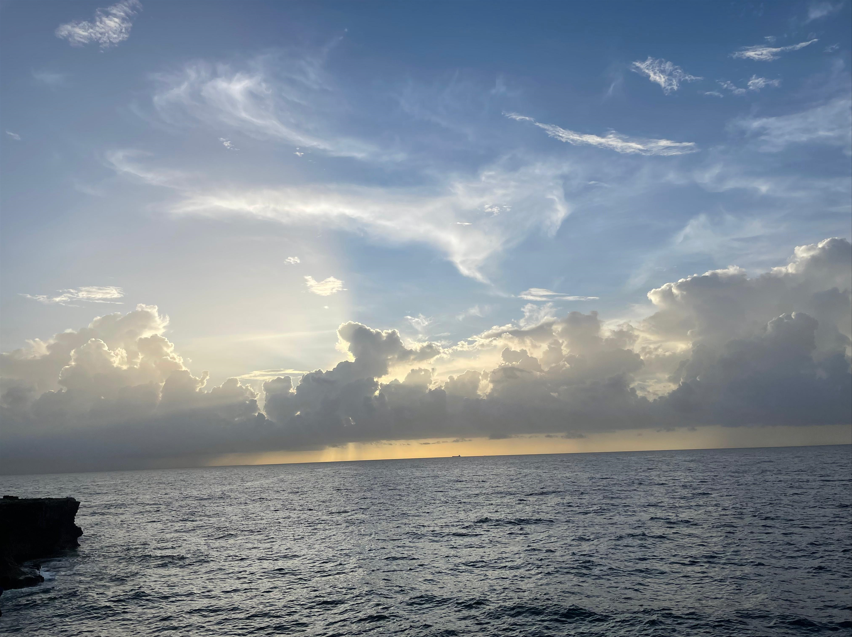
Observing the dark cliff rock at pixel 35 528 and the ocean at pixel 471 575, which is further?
the dark cliff rock at pixel 35 528

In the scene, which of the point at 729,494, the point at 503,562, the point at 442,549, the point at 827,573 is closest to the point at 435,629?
the point at 503,562

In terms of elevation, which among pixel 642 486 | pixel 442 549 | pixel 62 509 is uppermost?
pixel 62 509

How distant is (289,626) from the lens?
33.9 metres

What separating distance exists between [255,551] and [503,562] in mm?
29730

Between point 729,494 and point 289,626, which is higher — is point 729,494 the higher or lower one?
the lower one

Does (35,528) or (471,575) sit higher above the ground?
(35,528)

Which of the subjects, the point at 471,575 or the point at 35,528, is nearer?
the point at 471,575

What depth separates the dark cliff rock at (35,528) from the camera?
181 ft

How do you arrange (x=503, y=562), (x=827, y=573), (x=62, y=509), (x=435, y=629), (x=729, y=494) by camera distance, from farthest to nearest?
(x=729, y=494) < (x=62, y=509) < (x=503, y=562) < (x=827, y=573) < (x=435, y=629)

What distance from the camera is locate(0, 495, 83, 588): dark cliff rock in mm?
55188

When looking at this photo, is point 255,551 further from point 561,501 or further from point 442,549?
point 561,501

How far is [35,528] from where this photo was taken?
58.8 meters

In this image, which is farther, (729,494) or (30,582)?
(729,494)

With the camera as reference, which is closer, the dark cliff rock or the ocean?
the ocean
